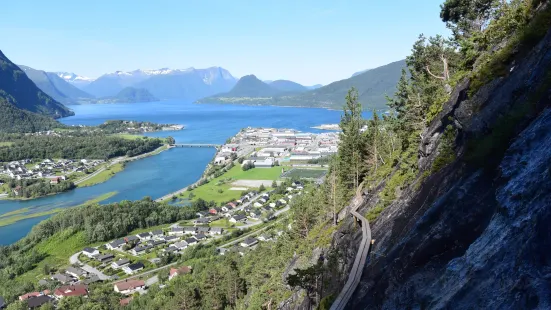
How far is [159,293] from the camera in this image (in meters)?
26.5

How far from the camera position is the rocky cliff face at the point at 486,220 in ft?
16.4

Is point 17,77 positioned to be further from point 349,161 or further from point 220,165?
point 349,161

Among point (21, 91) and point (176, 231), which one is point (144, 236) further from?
point (21, 91)

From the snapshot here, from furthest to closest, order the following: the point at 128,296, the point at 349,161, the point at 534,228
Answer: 1. the point at 128,296
2. the point at 349,161
3. the point at 534,228

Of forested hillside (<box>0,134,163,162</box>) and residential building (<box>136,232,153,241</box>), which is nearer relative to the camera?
residential building (<box>136,232,153,241</box>)

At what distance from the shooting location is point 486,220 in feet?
20.2

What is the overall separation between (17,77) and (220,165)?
591 ft

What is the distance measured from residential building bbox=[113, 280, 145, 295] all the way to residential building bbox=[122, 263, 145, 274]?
2796 millimetres

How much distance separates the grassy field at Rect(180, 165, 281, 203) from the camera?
54.2 metres

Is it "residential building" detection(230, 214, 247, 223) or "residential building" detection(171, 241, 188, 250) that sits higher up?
"residential building" detection(230, 214, 247, 223)

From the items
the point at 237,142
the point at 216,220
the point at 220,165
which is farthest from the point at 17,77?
the point at 216,220

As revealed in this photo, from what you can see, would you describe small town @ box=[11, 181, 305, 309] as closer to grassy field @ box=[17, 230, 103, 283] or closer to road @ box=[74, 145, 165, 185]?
grassy field @ box=[17, 230, 103, 283]

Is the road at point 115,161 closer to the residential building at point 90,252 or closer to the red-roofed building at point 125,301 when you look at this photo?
the residential building at point 90,252

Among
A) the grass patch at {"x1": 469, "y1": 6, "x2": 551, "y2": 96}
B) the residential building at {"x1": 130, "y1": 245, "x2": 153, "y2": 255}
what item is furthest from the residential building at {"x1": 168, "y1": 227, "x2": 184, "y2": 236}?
the grass patch at {"x1": 469, "y1": 6, "x2": 551, "y2": 96}
